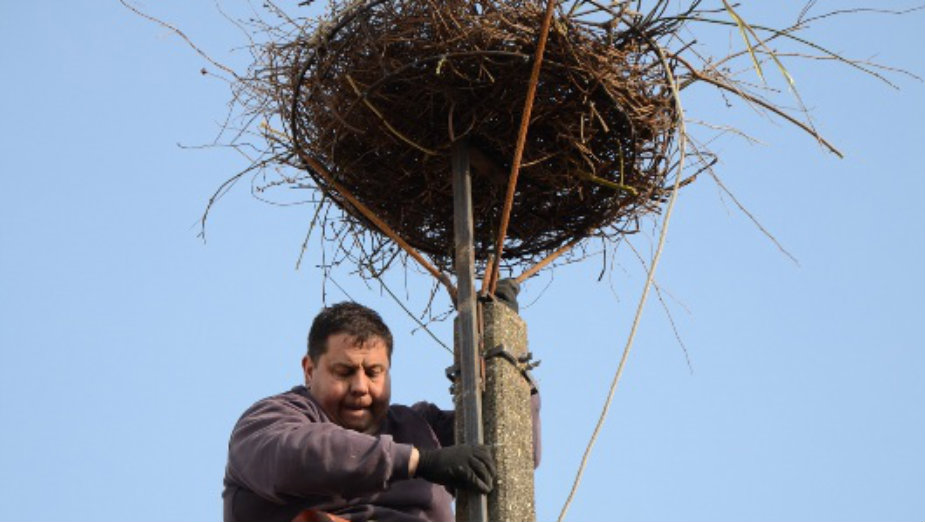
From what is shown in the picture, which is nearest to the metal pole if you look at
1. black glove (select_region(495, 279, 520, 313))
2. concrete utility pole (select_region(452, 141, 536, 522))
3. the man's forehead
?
concrete utility pole (select_region(452, 141, 536, 522))

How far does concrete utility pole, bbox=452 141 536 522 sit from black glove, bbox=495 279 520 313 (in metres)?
0.06

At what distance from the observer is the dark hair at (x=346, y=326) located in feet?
17.7

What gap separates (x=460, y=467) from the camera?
4.66 m

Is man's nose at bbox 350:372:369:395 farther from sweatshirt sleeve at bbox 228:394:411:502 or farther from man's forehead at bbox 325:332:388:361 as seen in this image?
sweatshirt sleeve at bbox 228:394:411:502

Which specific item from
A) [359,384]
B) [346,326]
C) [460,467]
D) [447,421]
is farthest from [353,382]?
[460,467]

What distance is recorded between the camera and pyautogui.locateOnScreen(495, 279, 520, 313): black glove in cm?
527

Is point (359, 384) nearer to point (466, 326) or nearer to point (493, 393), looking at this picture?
point (466, 326)

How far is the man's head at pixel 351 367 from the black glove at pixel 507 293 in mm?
445

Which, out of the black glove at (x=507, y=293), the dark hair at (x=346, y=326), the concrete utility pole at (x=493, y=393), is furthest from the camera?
the dark hair at (x=346, y=326)

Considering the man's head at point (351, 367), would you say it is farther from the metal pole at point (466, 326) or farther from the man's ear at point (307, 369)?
the metal pole at point (466, 326)

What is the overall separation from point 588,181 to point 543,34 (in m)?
0.79

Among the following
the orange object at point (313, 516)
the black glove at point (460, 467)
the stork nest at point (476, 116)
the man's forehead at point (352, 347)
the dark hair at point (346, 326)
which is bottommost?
the orange object at point (313, 516)

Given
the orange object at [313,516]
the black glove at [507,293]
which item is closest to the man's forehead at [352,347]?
the black glove at [507,293]

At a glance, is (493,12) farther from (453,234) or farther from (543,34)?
(453,234)
